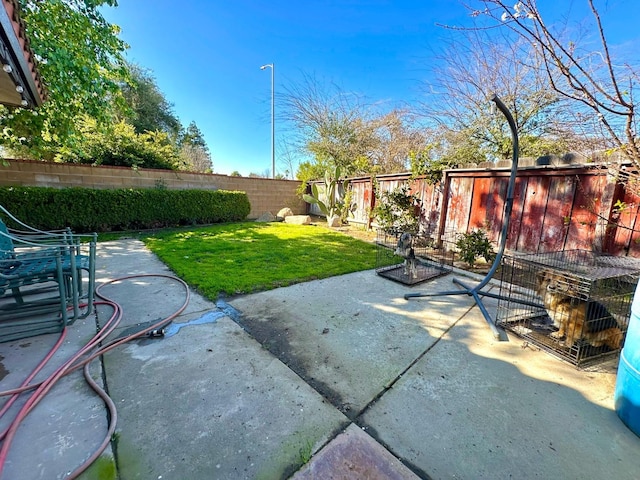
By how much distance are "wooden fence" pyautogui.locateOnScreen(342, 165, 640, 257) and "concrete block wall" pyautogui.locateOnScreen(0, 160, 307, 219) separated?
20.8 feet

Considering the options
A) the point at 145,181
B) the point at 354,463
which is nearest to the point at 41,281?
the point at 354,463

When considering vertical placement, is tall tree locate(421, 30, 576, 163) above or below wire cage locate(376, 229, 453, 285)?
above

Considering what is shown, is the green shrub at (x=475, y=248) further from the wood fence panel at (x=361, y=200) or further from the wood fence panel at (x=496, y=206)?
the wood fence panel at (x=361, y=200)

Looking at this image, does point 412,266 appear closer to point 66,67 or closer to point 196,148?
point 66,67

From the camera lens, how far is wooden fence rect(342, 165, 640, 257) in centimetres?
320

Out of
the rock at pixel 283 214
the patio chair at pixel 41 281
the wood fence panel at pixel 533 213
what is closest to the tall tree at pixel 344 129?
the rock at pixel 283 214

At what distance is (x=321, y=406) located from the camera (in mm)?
1492

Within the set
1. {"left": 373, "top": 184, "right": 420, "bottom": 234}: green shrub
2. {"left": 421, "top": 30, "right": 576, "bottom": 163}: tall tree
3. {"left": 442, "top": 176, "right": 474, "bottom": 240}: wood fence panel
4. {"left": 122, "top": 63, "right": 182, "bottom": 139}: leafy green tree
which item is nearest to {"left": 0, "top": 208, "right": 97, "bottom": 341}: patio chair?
{"left": 373, "top": 184, "right": 420, "bottom": 234}: green shrub

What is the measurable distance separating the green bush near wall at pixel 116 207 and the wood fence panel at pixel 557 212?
8.32 m

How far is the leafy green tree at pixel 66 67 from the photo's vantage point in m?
3.89

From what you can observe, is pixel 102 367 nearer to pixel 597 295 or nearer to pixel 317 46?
pixel 597 295

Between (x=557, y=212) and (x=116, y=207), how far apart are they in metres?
9.17

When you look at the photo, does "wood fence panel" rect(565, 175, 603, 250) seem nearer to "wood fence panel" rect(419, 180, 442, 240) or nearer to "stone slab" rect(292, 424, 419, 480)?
"wood fence panel" rect(419, 180, 442, 240)

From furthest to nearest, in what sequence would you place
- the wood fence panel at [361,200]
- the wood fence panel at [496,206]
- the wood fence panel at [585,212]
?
the wood fence panel at [361,200] < the wood fence panel at [496,206] < the wood fence panel at [585,212]
